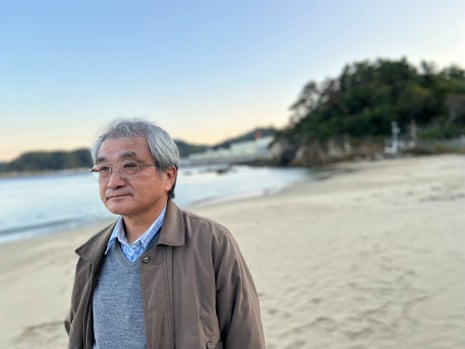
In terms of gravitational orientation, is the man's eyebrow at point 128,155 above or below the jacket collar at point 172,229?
above

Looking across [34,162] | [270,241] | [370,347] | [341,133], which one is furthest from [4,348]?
[34,162]

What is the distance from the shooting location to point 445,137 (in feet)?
149

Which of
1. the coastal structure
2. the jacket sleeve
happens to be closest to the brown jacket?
the jacket sleeve

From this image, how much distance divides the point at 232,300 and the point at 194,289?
0.61 ft

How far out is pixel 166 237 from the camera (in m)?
1.24

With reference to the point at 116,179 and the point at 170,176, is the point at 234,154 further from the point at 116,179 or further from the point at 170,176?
the point at 116,179

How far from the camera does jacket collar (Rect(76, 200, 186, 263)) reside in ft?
4.05

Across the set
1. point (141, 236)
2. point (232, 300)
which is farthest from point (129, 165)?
point (232, 300)

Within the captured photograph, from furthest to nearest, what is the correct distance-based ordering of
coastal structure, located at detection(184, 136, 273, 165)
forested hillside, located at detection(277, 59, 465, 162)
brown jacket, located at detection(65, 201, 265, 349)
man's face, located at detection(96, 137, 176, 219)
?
1. coastal structure, located at detection(184, 136, 273, 165)
2. forested hillside, located at detection(277, 59, 465, 162)
3. man's face, located at detection(96, 137, 176, 219)
4. brown jacket, located at detection(65, 201, 265, 349)

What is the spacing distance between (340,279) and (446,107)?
190 ft

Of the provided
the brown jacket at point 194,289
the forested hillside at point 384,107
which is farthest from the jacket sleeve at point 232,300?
the forested hillside at point 384,107

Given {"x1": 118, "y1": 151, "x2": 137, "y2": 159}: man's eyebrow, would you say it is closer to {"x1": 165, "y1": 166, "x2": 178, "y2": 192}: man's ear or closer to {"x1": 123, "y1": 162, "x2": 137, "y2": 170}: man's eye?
{"x1": 123, "y1": 162, "x2": 137, "y2": 170}: man's eye

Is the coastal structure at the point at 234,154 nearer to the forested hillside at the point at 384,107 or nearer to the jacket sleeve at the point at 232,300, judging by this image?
the forested hillside at the point at 384,107

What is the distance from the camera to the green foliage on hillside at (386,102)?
5044cm
